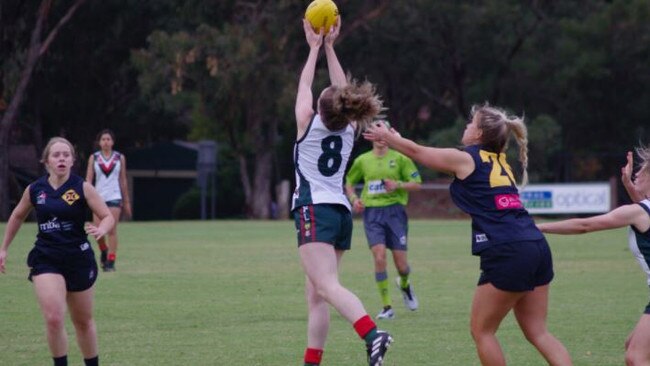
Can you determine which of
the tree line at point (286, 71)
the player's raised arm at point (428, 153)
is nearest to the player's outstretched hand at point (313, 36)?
the player's raised arm at point (428, 153)

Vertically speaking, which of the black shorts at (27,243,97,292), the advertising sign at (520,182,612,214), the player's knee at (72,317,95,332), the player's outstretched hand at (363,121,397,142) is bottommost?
the advertising sign at (520,182,612,214)

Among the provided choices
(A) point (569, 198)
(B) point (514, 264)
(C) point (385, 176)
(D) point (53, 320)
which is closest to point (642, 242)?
(B) point (514, 264)

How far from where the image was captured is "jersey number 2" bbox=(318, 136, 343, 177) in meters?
8.48

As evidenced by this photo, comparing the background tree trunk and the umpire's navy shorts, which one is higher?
the background tree trunk

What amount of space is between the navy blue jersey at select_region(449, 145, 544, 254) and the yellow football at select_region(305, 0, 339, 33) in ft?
6.18

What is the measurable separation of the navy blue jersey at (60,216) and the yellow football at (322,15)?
2239 millimetres

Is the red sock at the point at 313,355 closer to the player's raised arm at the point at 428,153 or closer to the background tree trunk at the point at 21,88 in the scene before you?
the player's raised arm at the point at 428,153

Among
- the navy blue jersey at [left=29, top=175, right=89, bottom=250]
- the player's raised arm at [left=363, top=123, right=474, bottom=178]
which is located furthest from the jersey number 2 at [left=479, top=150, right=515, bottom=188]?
the navy blue jersey at [left=29, top=175, right=89, bottom=250]

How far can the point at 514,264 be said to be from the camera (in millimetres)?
7516

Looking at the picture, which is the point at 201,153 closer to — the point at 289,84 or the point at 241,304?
the point at 289,84

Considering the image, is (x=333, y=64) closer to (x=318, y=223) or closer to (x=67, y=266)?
(x=318, y=223)

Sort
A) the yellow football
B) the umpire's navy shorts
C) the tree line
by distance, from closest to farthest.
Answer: the yellow football, the umpire's navy shorts, the tree line

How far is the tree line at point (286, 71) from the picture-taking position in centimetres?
4491

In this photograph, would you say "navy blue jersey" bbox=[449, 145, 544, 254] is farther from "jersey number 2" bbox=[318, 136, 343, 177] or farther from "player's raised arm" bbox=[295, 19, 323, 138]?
"player's raised arm" bbox=[295, 19, 323, 138]
